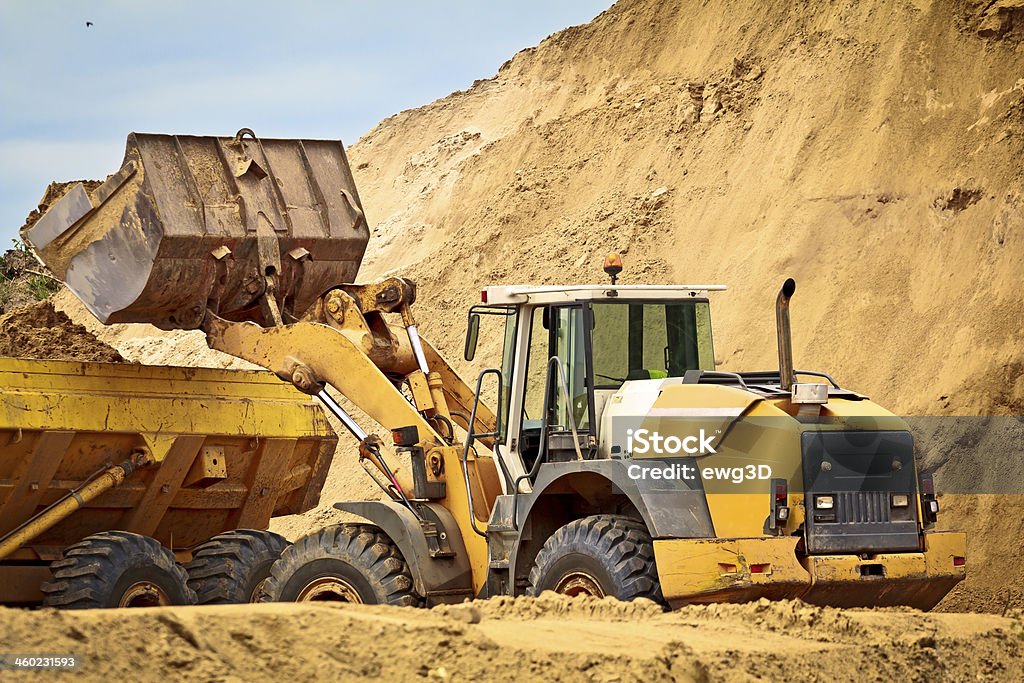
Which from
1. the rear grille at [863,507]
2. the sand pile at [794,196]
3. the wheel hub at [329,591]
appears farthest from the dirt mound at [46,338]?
the sand pile at [794,196]

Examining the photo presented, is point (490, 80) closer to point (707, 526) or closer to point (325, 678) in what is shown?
point (707, 526)

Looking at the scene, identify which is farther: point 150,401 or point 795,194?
point 795,194

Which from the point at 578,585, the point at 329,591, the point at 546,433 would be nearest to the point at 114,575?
the point at 329,591

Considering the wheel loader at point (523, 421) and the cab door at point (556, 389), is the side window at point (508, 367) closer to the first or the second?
the wheel loader at point (523, 421)

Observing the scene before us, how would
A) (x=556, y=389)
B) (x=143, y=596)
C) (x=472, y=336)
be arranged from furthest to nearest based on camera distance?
(x=143, y=596) < (x=472, y=336) < (x=556, y=389)

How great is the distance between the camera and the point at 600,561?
8445 mm

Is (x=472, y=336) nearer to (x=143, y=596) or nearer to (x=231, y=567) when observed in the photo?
(x=231, y=567)

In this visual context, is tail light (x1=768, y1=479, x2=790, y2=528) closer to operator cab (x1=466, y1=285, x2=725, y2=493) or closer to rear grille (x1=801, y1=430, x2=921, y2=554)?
rear grille (x1=801, y1=430, x2=921, y2=554)

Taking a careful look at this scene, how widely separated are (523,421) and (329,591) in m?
1.86

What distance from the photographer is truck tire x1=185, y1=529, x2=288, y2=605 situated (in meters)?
11.3

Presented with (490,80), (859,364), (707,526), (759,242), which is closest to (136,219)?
(707,526)

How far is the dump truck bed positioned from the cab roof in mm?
2827

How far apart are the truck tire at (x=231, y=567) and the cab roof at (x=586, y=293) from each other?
3.18 meters

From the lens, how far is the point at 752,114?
75.9 feet
